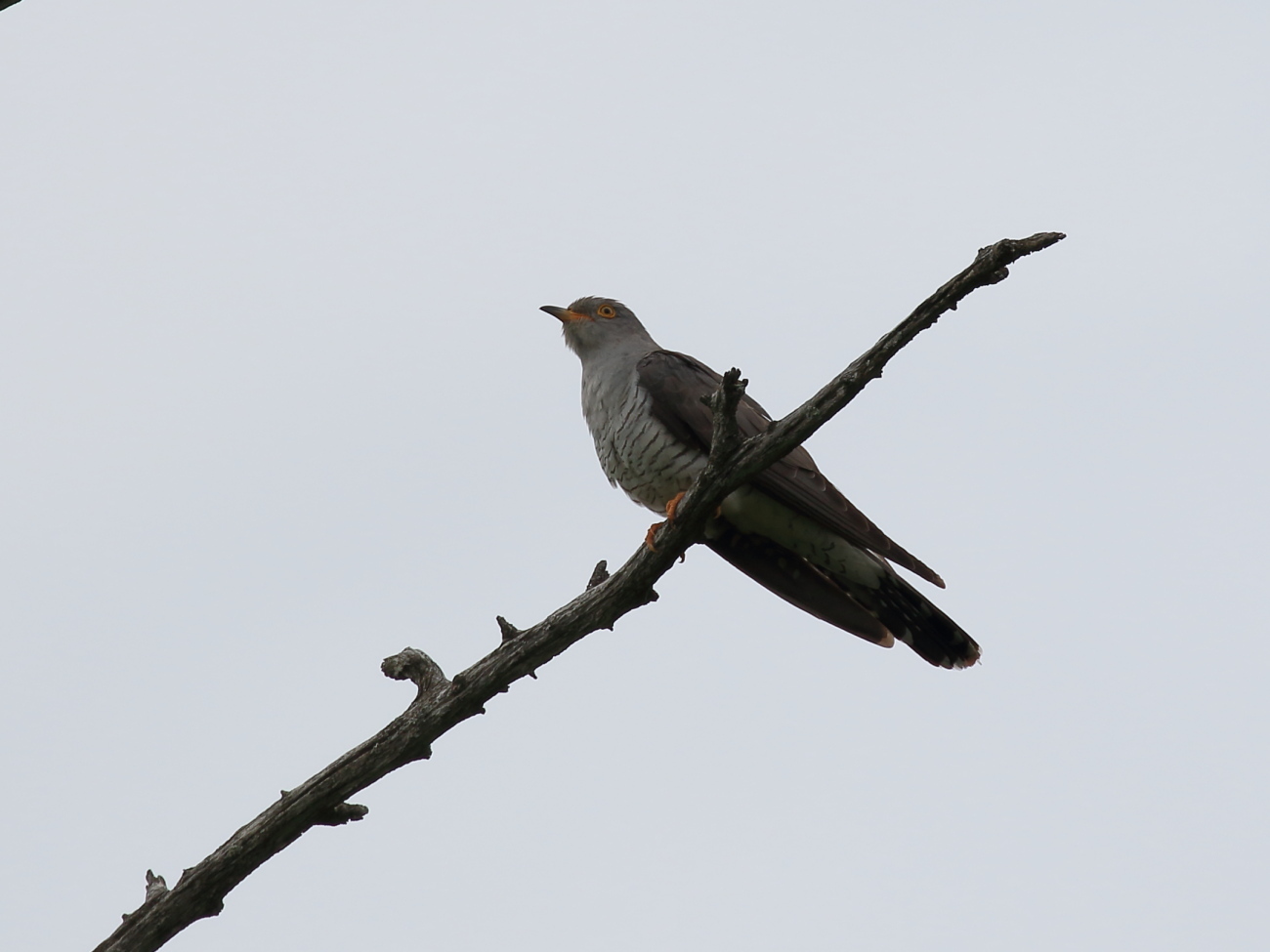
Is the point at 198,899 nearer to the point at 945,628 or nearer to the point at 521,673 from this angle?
the point at 521,673

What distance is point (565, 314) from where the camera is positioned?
5.92 metres

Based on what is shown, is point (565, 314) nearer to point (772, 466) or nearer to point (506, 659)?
point (772, 466)

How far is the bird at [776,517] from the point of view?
4645mm

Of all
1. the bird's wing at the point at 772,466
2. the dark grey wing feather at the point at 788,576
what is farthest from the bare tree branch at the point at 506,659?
the dark grey wing feather at the point at 788,576

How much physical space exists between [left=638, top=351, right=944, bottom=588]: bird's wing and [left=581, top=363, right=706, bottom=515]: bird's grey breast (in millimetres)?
45

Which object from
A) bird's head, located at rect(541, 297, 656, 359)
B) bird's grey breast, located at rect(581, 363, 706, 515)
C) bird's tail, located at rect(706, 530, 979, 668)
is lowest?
bird's tail, located at rect(706, 530, 979, 668)

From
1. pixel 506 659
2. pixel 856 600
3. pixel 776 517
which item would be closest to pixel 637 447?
pixel 776 517

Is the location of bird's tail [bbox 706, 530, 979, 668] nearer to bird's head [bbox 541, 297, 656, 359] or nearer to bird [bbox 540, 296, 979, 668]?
bird [bbox 540, 296, 979, 668]

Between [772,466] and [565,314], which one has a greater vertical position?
[565,314]

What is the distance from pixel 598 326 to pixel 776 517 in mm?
1542

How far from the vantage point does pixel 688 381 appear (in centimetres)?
501

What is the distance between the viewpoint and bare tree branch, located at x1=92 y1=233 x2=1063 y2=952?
3.21 metres

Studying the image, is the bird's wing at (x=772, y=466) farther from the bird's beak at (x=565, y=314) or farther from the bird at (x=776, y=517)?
the bird's beak at (x=565, y=314)

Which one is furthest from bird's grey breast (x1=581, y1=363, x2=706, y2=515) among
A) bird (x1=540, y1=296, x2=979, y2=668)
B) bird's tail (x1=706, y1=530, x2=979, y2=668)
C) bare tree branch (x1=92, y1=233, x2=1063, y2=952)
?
bare tree branch (x1=92, y1=233, x2=1063, y2=952)
